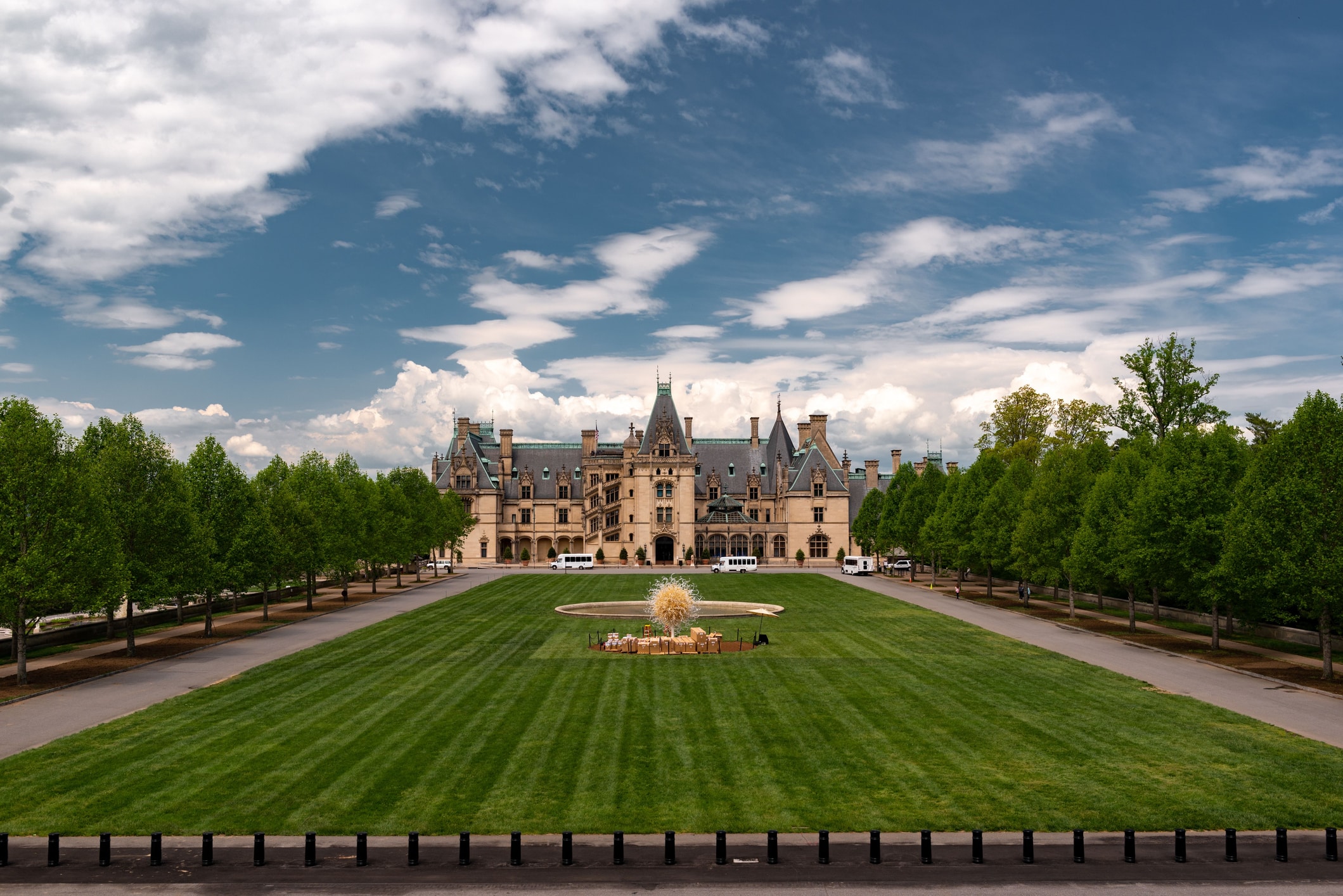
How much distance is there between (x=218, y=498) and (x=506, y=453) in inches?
3021

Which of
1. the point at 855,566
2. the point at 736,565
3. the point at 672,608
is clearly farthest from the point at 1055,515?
the point at 736,565

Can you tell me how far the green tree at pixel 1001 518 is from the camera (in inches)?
2557

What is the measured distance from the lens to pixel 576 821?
A: 19484 millimetres

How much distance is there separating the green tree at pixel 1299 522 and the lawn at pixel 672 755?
7406 millimetres

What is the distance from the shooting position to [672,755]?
79.5ft

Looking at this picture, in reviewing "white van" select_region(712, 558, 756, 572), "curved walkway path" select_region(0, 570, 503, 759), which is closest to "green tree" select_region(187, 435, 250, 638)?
"curved walkway path" select_region(0, 570, 503, 759)

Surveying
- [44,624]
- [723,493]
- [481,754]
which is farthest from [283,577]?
[723,493]

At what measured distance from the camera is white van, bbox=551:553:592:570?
108000mm

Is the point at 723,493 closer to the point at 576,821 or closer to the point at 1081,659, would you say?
the point at 1081,659

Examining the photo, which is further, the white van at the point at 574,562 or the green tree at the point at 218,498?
the white van at the point at 574,562

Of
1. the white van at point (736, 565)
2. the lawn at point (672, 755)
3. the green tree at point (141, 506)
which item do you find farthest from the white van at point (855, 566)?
the green tree at point (141, 506)

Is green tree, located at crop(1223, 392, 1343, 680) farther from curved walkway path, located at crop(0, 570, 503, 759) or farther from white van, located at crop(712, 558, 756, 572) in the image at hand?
white van, located at crop(712, 558, 756, 572)

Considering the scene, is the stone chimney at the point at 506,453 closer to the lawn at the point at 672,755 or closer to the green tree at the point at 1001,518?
the green tree at the point at 1001,518

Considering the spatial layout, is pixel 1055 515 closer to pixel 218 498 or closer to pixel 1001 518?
pixel 1001 518
